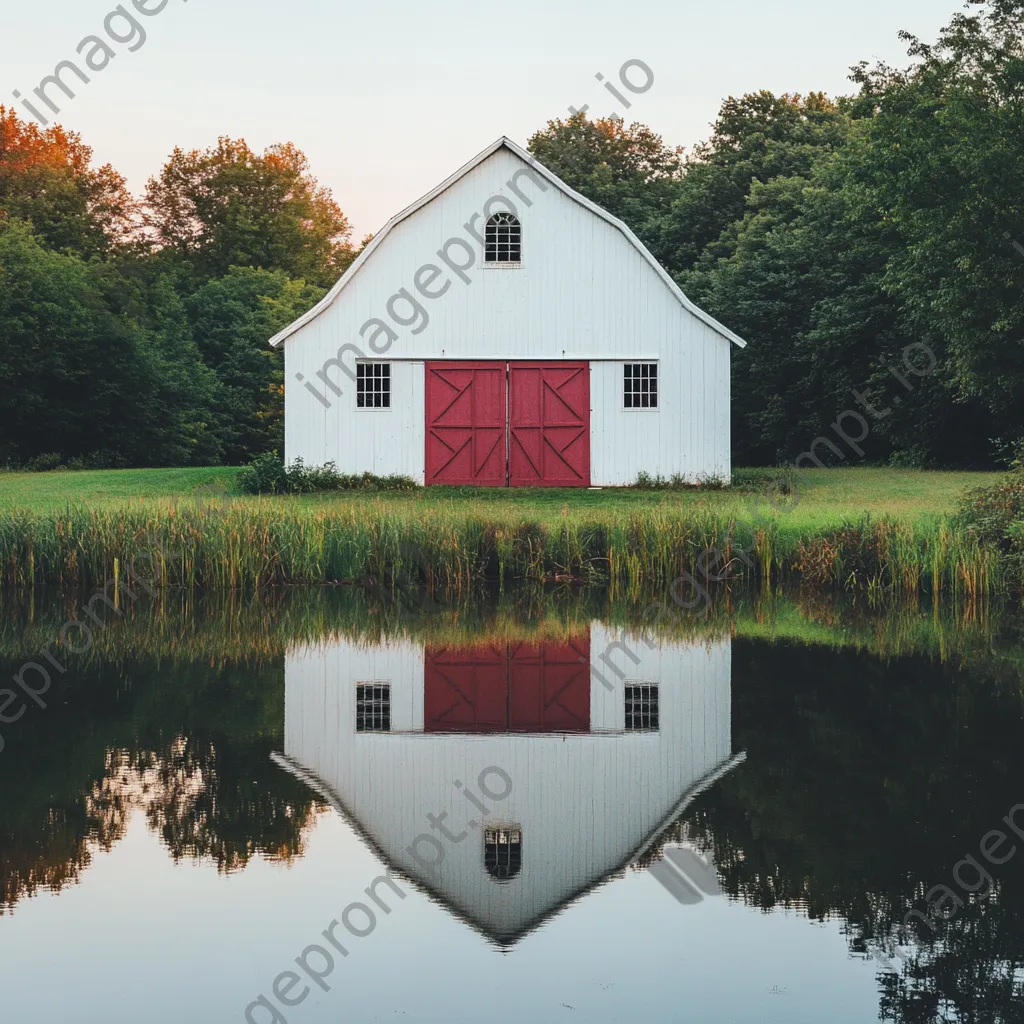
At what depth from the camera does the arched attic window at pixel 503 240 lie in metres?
27.4

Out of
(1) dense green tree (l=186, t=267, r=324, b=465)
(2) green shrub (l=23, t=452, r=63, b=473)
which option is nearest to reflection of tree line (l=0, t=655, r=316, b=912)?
(2) green shrub (l=23, t=452, r=63, b=473)

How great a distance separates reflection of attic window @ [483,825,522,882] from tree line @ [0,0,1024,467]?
52.6ft

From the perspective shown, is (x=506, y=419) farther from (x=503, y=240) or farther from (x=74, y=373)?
(x=74, y=373)

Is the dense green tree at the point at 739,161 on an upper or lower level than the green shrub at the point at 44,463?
upper

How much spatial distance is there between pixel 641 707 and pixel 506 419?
17.3 metres

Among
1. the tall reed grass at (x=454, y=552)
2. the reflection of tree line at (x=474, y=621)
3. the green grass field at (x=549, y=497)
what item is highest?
the green grass field at (x=549, y=497)

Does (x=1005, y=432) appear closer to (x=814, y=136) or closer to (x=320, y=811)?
(x=814, y=136)

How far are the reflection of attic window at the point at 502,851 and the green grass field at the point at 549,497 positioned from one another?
11.2 m

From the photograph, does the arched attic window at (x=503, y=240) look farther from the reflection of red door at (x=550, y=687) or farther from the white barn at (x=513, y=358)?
the reflection of red door at (x=550, y=687)

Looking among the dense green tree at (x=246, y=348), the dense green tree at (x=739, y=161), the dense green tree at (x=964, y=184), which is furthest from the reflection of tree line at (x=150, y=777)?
the dense green tree at (x=246, y=348)

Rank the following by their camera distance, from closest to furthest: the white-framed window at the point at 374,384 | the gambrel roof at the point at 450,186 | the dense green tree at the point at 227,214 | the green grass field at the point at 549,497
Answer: the green grass field at the point at 549,497 < the gambrel roof at the point at 450,186 < the white-framed window at the point at 374,384 < the dense green tree at the point at 227,214

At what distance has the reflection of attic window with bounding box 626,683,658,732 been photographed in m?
10.1

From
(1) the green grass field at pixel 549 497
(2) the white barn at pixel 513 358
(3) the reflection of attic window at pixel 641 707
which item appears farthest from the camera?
(2) the white barn at pixel 513 358

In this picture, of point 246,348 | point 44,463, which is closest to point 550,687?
A: point 44,463
